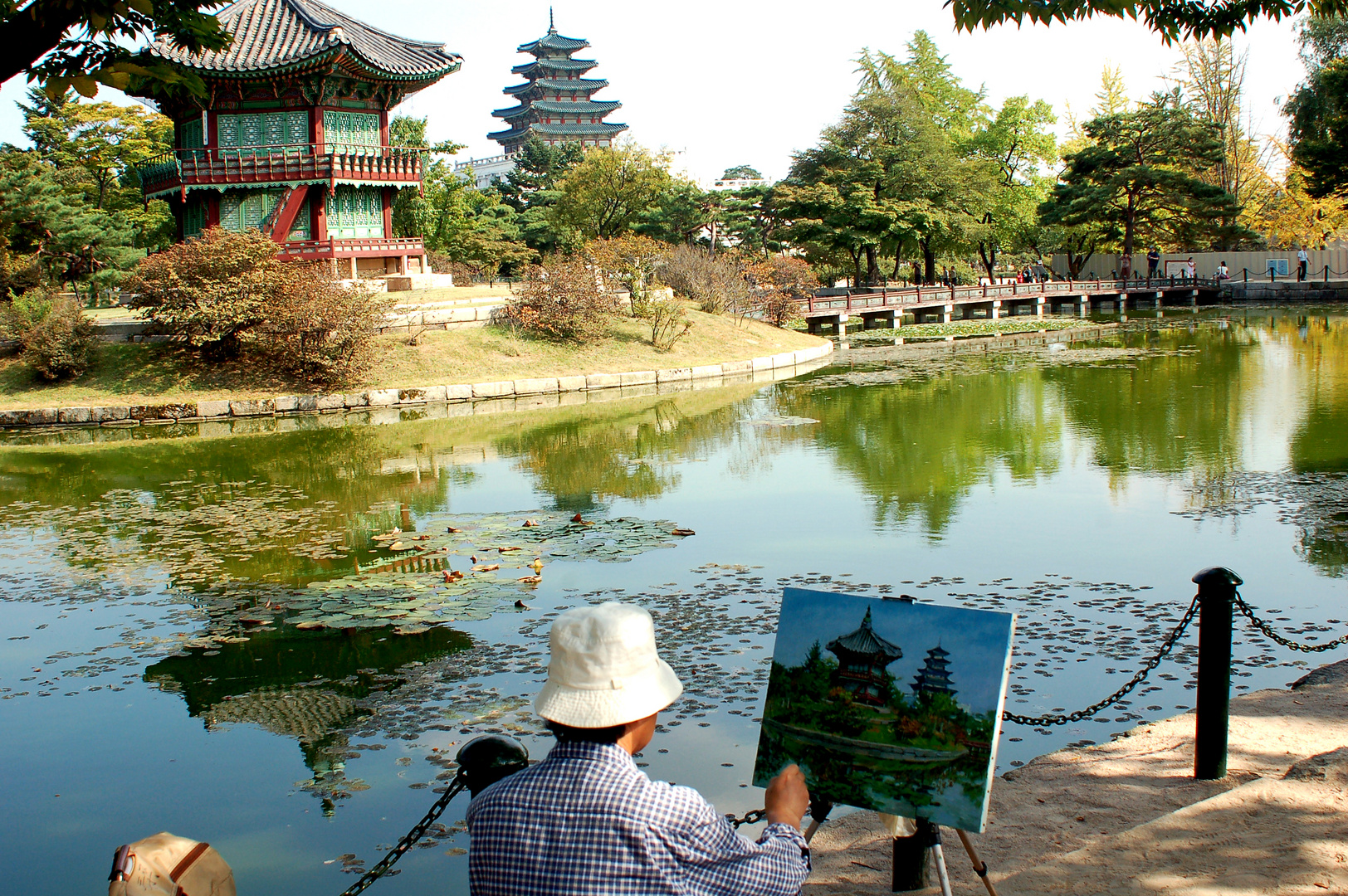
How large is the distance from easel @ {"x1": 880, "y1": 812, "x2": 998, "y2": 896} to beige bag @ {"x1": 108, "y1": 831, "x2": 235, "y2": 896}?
1.94m

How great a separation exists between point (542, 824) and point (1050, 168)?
183ft

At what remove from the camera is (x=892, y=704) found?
10.3ft

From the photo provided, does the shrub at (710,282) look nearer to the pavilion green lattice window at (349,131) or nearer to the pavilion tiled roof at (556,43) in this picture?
the pavilion green lattice window at (349,131)

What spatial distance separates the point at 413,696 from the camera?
5945 millimetres

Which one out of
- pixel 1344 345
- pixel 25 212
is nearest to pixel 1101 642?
pixel 1344 345

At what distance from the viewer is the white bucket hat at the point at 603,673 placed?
2305mm

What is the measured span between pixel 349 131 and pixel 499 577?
22.2 meters

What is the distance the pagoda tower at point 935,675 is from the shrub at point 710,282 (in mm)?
27240

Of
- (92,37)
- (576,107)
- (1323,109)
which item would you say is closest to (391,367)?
(92,37)

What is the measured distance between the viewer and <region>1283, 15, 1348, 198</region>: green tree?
29484 mm

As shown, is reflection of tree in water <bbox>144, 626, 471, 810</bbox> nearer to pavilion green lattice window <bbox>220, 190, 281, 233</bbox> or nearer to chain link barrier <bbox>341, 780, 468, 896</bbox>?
chain link barrier <bbox>341, 780, 468, 896</bbox>

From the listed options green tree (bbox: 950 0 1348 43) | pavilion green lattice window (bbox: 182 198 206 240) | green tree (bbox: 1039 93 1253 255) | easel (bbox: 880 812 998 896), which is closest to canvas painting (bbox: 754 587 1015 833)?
easel (bbox: 880 812 998 896)

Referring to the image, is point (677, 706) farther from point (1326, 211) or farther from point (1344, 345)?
point (1326, 211)

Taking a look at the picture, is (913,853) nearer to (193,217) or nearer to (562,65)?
(193,217)
